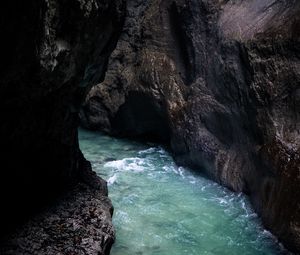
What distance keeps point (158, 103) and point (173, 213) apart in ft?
19.2

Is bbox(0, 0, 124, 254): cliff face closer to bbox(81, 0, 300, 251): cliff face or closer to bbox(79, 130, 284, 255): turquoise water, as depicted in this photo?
bbox(79, 130, 284, 255): turquoise water

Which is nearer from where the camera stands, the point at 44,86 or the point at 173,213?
the point at 44,86

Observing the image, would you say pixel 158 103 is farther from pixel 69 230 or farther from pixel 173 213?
pixel 69 230

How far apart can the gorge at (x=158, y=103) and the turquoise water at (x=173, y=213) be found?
1.09 feet

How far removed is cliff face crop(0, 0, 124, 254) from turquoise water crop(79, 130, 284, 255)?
5.71 feet

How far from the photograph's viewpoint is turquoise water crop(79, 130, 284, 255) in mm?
8820

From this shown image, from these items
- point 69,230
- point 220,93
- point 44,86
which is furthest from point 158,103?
point 44,86

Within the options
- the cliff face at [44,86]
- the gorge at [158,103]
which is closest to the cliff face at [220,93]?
the gorge at [158,103]

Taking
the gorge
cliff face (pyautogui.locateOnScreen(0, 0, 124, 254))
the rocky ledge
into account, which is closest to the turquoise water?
the gorge

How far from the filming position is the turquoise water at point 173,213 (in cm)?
882

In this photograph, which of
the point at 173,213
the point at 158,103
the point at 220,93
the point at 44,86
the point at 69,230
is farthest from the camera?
the point at 158,103

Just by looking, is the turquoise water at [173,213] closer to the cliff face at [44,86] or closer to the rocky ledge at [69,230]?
the rocky ledge at [69,230]

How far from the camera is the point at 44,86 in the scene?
6.61m

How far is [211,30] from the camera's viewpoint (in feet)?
41.3
